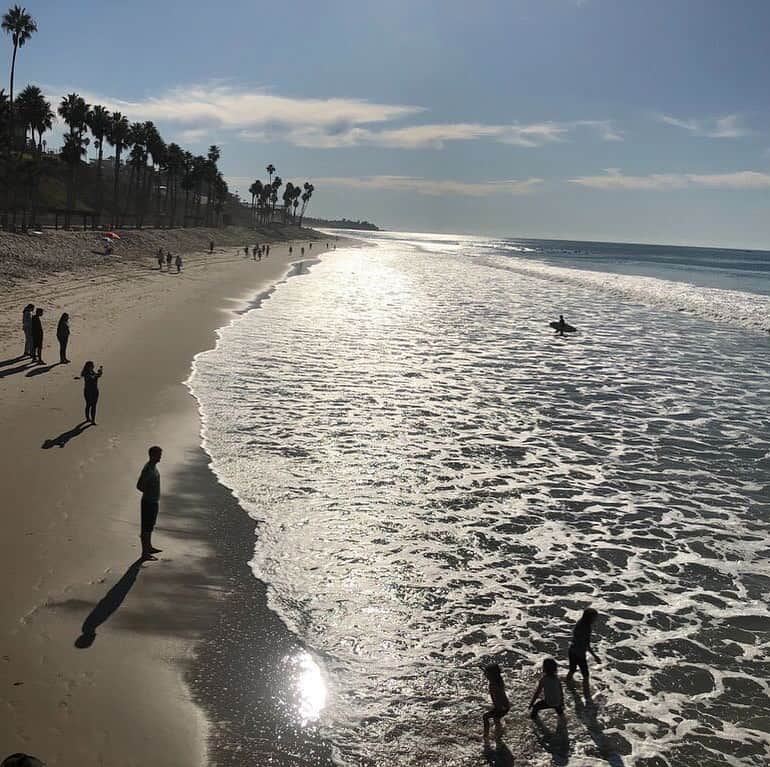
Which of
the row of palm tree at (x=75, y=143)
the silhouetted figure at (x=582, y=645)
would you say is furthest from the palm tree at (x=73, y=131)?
the silhouetted figure at (x=582, y=645)

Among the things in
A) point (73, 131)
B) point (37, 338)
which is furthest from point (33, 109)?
point (37, 338)

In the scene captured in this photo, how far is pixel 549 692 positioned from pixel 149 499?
6.41m

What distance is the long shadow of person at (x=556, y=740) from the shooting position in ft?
22.4

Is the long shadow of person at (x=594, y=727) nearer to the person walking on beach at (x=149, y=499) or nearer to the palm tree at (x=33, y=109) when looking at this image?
the person walking on beach at (x=149, y=499)

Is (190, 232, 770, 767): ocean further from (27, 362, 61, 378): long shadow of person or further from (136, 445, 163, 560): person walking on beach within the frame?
(27, 362, 61, 378): long shadow of person

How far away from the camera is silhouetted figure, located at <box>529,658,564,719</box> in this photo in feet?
23.4

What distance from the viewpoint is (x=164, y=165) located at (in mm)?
97938

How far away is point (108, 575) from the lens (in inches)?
372

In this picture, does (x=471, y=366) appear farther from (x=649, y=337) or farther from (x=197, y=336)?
(x=649, y=337)

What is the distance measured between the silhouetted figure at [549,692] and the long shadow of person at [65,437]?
1135 cm

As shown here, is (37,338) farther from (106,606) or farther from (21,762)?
(21,762)

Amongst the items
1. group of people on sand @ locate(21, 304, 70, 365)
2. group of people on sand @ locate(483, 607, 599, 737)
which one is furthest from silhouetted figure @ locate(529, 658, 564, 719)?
group of people on sand @ locate(21, 304, 70, 365)

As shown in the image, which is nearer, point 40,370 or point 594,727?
point 594,727

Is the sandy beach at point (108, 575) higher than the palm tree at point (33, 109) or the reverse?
the reverse
